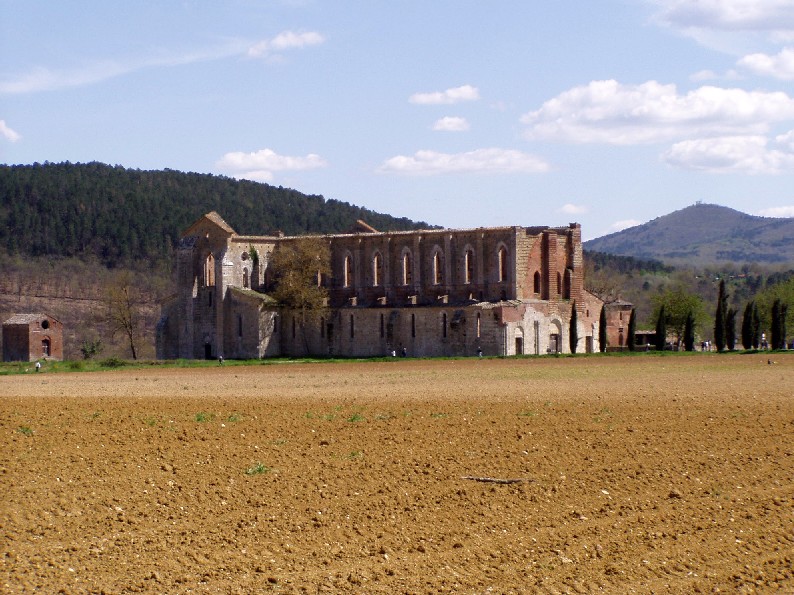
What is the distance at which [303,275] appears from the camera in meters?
71.6

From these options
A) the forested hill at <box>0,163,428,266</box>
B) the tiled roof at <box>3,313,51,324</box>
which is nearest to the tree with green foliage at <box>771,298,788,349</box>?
the tiled roof at <box>3,313,51,324</box>

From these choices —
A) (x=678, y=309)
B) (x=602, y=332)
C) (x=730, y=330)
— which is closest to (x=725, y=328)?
(x=730, y=330)

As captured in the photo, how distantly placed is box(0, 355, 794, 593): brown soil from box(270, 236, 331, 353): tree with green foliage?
41573 mm

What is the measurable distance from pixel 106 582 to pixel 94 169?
464ft

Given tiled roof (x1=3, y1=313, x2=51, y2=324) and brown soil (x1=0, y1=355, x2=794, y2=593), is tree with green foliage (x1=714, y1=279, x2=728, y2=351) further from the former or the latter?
tiled roof (x1=3, y1=313, x2=51, y2=324)

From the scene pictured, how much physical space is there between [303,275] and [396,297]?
233 inches

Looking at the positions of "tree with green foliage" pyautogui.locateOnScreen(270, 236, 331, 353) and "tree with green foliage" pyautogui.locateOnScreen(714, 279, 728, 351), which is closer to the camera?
"tree with green foliage" pyautogui.locateOnScreen(270, 236, 331, 353)

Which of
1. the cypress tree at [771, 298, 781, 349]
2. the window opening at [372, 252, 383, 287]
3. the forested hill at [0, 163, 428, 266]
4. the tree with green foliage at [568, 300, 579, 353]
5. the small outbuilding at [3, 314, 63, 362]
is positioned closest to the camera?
the tree with green foliage at [568, 300, 579, 353]

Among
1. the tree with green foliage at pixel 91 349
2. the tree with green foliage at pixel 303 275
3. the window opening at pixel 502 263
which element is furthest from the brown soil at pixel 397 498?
the tree with green foliage at pixel 91 349

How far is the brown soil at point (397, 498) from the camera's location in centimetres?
1223

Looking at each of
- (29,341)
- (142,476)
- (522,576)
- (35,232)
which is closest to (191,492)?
(142,476)

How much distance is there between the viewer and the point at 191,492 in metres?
15.7

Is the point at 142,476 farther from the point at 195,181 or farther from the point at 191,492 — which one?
the point at 195,181

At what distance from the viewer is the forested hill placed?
12525 centimetres
